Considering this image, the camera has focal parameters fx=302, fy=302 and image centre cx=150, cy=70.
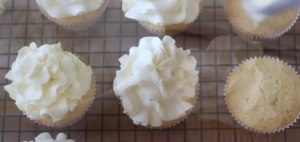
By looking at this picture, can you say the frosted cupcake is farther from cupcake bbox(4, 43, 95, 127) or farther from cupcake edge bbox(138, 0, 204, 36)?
cupcake edge bbox(138, 0, 204, 36)

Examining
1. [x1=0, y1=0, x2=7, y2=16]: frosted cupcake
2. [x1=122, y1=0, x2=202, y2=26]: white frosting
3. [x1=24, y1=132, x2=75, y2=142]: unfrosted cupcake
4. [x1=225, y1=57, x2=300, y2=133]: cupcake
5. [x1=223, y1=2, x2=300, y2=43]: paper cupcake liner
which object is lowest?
[x1=24, y1=132, x2=75, y2=142]: unfrosted cupcake

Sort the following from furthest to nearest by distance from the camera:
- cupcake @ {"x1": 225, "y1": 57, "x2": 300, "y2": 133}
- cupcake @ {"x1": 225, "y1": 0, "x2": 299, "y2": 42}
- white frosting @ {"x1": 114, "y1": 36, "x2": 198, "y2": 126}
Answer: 1. cupcake @ {"x1": 225, "y1": 0, "x2": 299, "y2": 42}
2. cupcake @ {"x1": 225, "y1": 57, "x2": 300, "y2": 133}
3. white frosting @ {"x1": 114, "y1": 36, "x2": 198, "y2": 126}

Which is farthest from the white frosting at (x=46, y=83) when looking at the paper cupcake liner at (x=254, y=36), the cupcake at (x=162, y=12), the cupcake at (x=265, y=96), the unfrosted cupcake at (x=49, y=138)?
the paper cupcake liner at (x=254, y=36)

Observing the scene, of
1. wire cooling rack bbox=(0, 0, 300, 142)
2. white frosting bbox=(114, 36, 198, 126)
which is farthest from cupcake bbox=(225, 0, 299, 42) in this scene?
white frosting bbox=(114, 36, 198, 126)

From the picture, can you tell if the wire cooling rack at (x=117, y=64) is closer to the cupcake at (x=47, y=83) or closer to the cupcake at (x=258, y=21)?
the cupcake at (x=258, y=21)

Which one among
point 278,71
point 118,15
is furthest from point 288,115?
point 118,15
